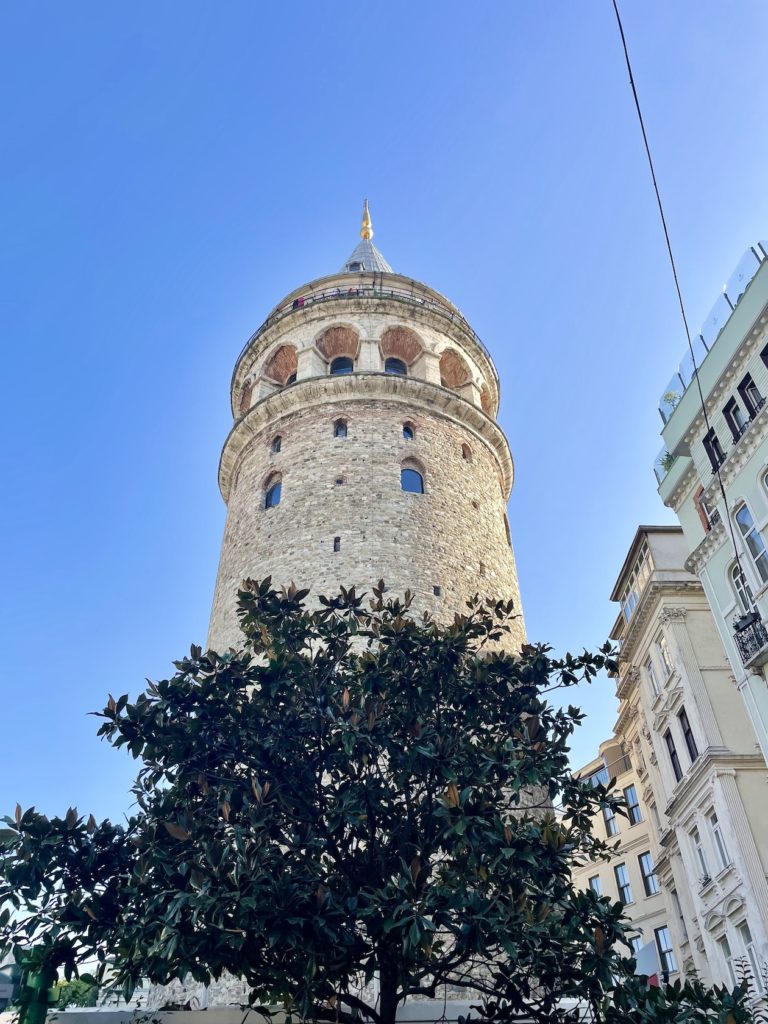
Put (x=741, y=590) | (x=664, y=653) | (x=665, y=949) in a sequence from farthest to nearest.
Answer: (x=665, y=949) → (x=664, y=653) → (x=741, y=590)

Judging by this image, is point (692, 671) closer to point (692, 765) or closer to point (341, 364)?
point (692, 765)

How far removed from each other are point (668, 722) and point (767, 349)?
35.6ft

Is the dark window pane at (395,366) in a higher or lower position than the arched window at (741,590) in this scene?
higher

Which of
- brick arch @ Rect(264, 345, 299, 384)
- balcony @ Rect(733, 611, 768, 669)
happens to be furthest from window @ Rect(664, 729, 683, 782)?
brick arch @ Rect(264, 345, 299, 384)

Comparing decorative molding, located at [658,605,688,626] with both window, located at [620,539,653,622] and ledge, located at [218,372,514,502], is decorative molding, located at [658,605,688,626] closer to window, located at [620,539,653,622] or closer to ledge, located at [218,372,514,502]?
window, located at [620,539,653,622]

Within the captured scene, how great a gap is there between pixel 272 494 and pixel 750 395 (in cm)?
1373

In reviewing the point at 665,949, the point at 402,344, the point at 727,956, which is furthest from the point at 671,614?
the point at 665,949

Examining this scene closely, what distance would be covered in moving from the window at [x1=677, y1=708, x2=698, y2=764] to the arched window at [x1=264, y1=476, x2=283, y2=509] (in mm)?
12568

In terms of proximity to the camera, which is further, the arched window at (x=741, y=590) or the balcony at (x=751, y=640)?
the arched window at (x=741, y=590)

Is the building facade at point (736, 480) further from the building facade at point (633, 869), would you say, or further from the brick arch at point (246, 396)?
the brick arch at point (246, 396)

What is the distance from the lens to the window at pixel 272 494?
25047 millimetres

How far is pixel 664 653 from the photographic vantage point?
76.8ft

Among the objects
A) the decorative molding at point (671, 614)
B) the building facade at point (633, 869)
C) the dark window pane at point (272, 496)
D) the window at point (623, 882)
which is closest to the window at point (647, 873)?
the building facade at point (633, 869)

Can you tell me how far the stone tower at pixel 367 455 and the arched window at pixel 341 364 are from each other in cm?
6
